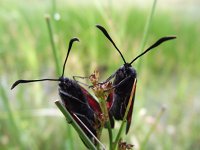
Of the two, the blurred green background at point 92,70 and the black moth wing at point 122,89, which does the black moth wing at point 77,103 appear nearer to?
the black moth wing at point 122,89

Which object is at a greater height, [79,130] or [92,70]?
[79,130]

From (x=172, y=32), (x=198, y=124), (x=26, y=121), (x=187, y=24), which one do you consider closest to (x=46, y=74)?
(x=26, y=121)

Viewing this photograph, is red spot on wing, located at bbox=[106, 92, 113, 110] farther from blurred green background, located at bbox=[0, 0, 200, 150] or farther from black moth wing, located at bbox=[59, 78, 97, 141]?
blurred green background, located at bbox=[0, 0, 200, 150]

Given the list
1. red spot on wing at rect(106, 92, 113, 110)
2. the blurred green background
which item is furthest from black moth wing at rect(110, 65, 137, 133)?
the blurred green background

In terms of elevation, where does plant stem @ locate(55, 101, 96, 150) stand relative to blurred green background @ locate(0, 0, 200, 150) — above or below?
above

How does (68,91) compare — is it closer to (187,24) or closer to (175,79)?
(175,79)

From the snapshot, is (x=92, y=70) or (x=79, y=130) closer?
(x=79, y=130)

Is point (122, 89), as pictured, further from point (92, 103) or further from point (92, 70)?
point (92, 70)

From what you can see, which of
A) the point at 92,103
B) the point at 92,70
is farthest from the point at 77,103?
the point at 92,70
